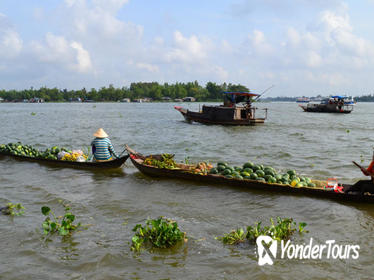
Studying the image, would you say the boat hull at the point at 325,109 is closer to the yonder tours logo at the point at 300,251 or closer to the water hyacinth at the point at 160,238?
the yonder tours logo at the point at 300,251

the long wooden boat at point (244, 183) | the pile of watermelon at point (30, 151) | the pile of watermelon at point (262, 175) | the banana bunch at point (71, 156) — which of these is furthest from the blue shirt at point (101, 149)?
the pile of watermelon at point (262, 175)

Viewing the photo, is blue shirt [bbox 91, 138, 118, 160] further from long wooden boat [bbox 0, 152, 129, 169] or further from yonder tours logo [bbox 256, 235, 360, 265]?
yonder tours logo [bbox 256, 235, 360, 265]

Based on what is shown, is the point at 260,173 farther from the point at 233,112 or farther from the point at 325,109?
the point at 325,109

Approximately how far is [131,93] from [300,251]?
525ft

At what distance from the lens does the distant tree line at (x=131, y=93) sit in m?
154

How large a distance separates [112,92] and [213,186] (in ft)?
495

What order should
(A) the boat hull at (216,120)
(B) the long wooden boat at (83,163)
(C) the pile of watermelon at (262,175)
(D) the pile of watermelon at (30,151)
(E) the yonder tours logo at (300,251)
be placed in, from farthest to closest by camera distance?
1. (A) the boat hull at (216,120)
2. (D) the pile of watermelon at (30,151)
3. (B) the long wooden boat at (83,163)
4. (C) the pile of watermelon at (262,175)
5. (E) the yonder tours logo at (300,251)

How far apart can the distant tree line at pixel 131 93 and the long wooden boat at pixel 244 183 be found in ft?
461

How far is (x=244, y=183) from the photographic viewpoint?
929 cm

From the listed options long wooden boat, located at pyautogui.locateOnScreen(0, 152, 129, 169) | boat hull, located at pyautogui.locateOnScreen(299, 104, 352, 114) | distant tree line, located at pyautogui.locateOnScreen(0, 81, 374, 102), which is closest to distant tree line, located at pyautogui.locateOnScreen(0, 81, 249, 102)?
distant tree line, located at pyautogui.locateOnScreen(0, 81, 374, 102)

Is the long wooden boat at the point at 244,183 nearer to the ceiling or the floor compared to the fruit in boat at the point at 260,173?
nearer to the floor

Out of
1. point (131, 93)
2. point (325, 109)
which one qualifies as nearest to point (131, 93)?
point (131, 93)

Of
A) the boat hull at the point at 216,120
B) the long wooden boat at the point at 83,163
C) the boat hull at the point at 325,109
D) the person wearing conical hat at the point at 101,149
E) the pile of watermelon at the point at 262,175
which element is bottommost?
the long wooden boat at the point at 83,163

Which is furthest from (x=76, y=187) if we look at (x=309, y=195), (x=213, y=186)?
(x=309, y=195)
